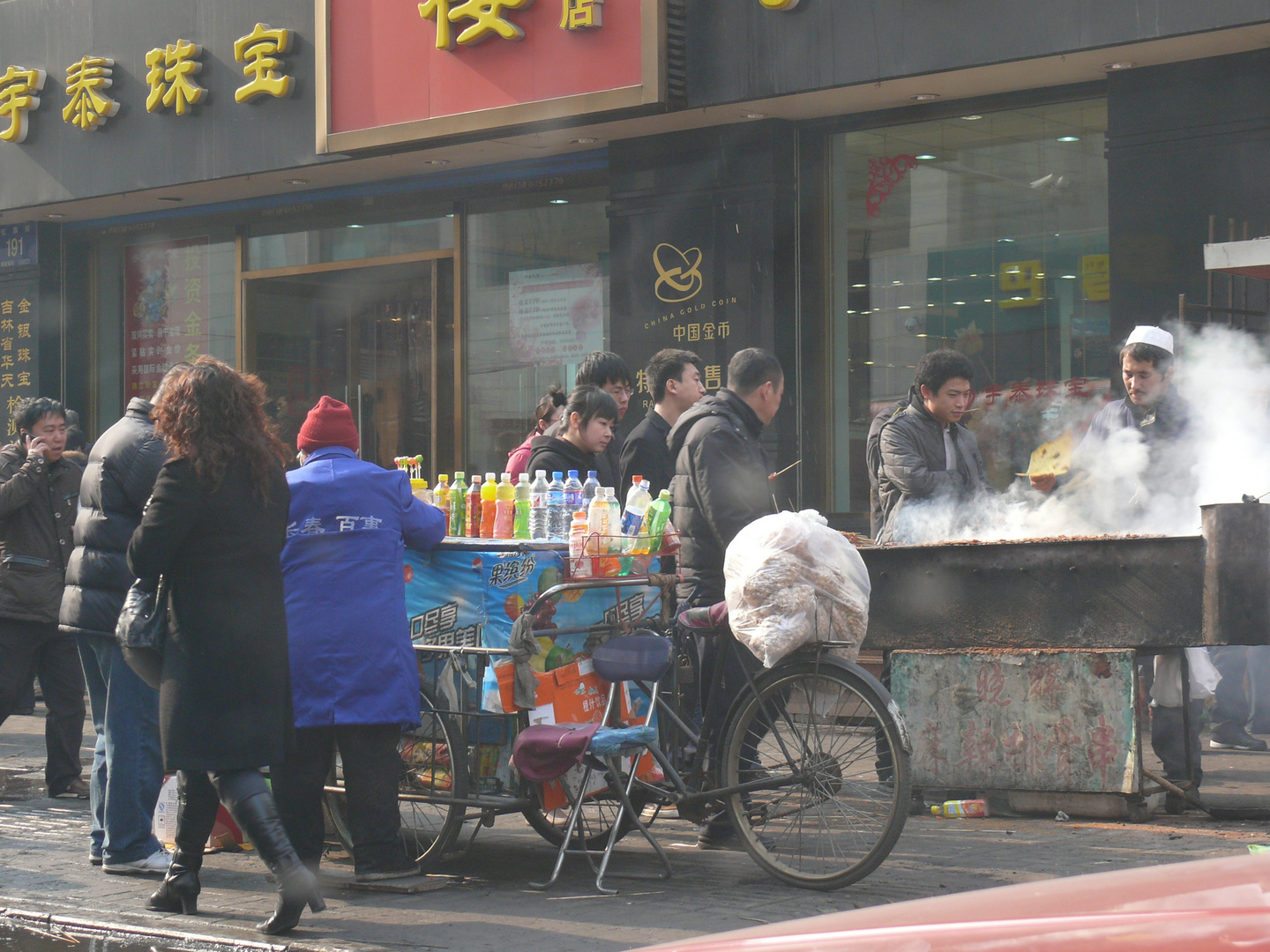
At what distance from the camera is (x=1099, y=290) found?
10.6 meters

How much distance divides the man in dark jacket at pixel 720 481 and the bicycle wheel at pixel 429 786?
1.15 m

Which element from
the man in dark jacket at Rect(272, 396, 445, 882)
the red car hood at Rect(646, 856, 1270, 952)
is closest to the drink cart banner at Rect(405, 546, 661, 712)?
the man in dark jacket at Rect(272, 396, 445, 882)

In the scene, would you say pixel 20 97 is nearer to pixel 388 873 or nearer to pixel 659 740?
pixel 388 873

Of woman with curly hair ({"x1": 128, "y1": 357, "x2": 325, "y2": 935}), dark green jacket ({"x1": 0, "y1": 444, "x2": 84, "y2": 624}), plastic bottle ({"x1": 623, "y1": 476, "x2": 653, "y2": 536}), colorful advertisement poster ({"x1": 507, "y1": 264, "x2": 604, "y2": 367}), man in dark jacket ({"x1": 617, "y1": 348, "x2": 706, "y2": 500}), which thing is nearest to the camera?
woman with curly hair ({"x1": 128, "y1": 357, "x2": 325, "y2": 935})

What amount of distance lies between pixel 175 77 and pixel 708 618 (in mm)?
10647

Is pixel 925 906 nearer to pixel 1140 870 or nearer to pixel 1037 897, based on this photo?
pixel 1037 897

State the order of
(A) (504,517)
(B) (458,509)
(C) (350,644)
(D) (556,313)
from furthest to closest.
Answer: (D) (556,313), (B) (458,509), (A) (504,517), (C) (350,644)

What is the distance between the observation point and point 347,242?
14.9 m

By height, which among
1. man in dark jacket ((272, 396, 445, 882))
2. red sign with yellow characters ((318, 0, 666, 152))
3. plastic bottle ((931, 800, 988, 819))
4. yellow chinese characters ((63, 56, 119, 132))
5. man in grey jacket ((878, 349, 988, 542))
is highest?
yellow chinese characters ((63, 56, 119, 132))

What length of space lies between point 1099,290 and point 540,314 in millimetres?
5182

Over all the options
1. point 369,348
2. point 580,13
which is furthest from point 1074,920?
point 369,348

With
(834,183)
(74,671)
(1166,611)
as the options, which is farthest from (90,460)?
(834,183)

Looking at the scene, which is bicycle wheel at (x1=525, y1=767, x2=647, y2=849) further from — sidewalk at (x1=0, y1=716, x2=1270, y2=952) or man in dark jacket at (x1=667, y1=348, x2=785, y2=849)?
man in dark jacket at (x1=667, y1=348, x2=785, y2=849)

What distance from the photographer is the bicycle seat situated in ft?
19.9
